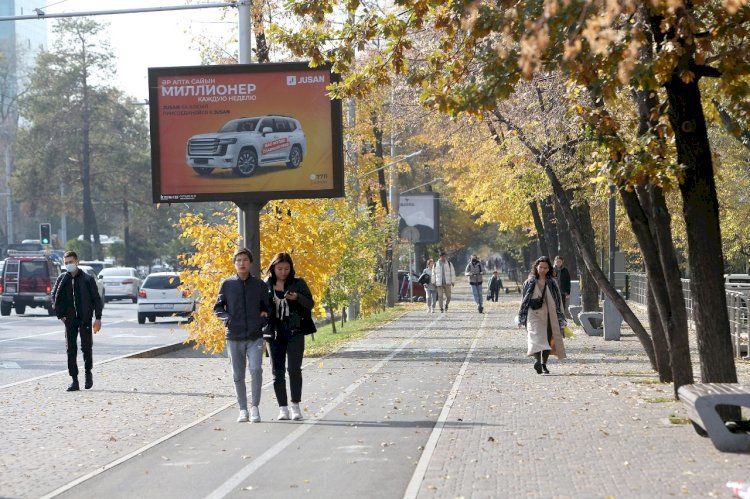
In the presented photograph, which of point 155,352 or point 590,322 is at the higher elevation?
point 590,322

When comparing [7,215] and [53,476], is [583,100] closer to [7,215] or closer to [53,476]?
[53,476]

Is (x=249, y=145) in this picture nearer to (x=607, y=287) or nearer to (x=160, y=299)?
(x=607, y=287)

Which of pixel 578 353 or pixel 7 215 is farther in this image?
pixel 7 215

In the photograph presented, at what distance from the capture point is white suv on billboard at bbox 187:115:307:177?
2084 centimetres

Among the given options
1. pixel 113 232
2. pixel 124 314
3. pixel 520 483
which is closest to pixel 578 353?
pixel 520 483

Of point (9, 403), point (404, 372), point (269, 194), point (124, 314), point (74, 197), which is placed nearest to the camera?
point (9, 403)

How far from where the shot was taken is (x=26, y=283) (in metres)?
45.4

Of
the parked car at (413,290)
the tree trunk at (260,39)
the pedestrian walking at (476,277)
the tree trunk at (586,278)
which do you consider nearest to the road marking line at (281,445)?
the tree trunk at (260,39)

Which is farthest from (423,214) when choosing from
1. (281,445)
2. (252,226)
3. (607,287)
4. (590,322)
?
(281,445)

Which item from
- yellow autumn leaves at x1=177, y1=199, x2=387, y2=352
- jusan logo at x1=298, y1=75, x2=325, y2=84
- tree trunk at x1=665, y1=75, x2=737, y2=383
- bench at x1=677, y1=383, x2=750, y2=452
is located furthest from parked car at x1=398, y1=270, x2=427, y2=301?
bench at x1=677, y1=383, x2=750, y2=452

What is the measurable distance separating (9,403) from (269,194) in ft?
21.8

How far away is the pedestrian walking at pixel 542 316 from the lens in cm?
1834

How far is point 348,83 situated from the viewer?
1371cm

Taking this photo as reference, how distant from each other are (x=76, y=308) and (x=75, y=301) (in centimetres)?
10
